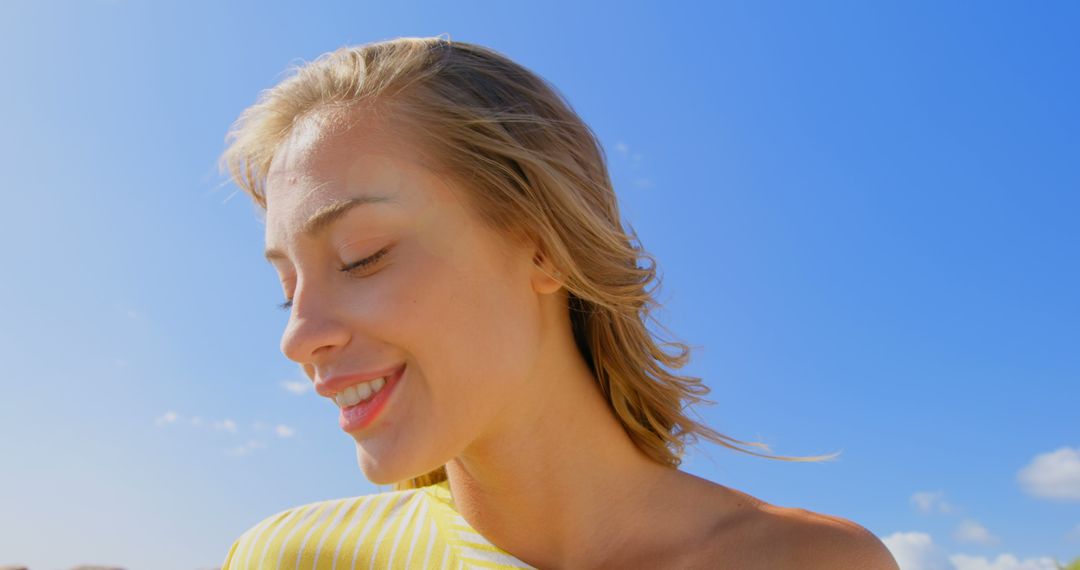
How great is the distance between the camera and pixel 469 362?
2.48m

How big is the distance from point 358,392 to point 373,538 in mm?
702

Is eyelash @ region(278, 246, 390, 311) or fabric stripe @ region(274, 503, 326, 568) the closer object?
eyelash @ region(278, 246, 390, 311)

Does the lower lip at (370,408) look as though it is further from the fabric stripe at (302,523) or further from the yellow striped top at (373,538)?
the fabric stripe at (302,523)

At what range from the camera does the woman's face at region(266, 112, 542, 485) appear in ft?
8.08

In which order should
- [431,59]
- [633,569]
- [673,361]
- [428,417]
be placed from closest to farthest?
[428,417]
[633,569]
[431,59]
[673,361]

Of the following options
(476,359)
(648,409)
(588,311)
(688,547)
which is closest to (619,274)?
(588,311)

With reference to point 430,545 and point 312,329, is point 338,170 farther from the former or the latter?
point 430,545

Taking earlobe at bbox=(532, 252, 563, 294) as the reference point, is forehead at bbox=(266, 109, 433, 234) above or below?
above

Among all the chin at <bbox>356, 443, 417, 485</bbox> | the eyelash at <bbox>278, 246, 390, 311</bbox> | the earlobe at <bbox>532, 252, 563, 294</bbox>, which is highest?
the earlobe at <bbox>532, 252, 563, 294</bbox>

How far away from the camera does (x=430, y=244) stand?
251 centimetres

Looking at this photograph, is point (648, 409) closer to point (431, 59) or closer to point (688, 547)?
point (688, 547)

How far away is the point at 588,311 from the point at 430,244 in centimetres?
61

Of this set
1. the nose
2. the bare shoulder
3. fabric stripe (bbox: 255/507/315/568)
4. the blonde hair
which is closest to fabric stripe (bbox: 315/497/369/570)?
fabric stripe (bbox: 255/507/315/568)

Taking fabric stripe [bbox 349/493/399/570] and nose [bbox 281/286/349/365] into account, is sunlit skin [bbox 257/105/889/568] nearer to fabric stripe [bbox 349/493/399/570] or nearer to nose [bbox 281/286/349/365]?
nose [bbox 281/286/349/365]
